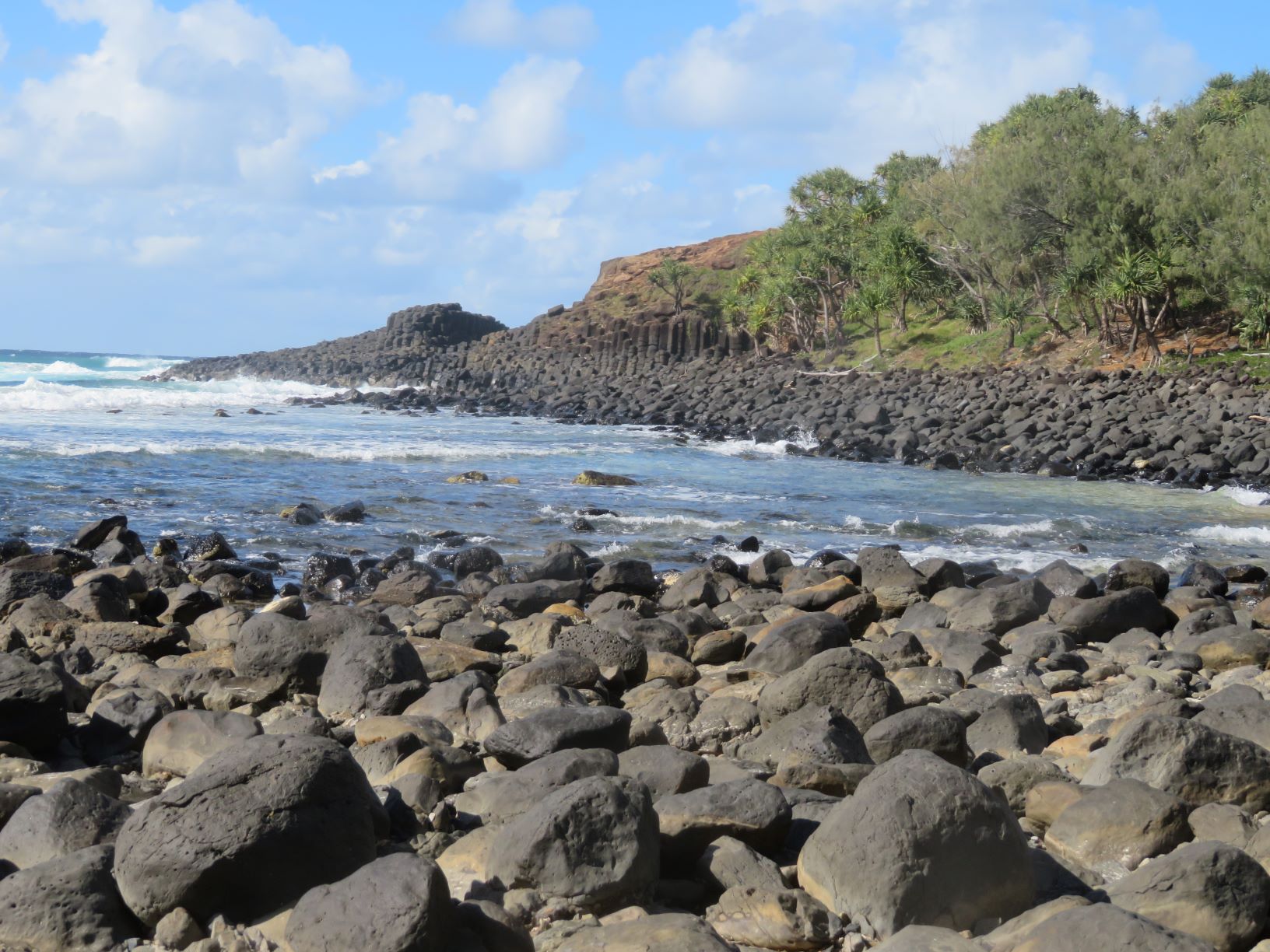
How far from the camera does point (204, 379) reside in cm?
8306

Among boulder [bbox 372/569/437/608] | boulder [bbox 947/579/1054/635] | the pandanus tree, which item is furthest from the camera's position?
the pandanus tree

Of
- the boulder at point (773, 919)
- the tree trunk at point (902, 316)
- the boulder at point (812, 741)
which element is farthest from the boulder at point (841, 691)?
the tree trunk at point (902, 316)

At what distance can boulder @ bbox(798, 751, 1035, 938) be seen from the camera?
3.95m

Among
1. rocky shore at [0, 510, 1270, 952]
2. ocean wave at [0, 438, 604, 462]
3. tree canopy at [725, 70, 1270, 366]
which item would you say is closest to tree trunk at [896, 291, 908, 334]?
Answer: tree canopy at [725, 70, 1270, 366]

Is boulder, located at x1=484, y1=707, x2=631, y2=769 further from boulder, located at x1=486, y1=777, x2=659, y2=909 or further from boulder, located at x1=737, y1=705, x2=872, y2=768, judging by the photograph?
boulder, located at x1=486, y1=777, x2=659, y2=909

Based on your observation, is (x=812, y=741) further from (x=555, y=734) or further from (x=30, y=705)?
(x=30, y=705)

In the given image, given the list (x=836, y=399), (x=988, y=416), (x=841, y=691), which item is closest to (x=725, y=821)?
(x=841, y=691)

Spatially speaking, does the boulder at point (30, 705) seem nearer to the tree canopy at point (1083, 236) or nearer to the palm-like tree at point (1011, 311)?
the tree canopy at point (1083, 236)

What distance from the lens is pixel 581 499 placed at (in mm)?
19203

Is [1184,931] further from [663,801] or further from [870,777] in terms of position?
[663,801]

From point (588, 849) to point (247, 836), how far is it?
1.21 m

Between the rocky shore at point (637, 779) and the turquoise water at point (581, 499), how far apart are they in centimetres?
535

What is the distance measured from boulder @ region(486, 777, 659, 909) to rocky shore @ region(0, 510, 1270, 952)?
0.01 m

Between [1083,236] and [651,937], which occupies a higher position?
[1083,236]
